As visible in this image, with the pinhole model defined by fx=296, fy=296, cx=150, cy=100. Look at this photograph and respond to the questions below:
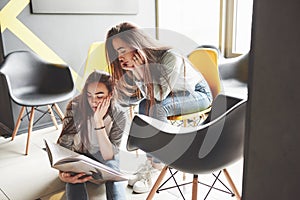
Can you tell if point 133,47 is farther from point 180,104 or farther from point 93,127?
point 180,104

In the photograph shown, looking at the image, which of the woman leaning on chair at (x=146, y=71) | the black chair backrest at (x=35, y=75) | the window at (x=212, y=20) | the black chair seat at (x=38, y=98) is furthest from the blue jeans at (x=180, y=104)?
the window at (x=212, y=20)

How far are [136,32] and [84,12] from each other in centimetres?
230

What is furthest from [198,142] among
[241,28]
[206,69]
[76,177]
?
[241,28]

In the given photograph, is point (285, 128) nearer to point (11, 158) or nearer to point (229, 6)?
point (11, 158)

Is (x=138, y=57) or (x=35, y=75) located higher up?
(x=138, y=57)

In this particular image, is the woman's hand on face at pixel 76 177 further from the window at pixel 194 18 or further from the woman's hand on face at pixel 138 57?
the window at pixel 194 18

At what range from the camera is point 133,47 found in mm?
1296

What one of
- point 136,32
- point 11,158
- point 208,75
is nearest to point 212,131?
point 136,32

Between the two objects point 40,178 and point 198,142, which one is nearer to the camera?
point 198,142

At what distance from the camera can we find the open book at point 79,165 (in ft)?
4.09

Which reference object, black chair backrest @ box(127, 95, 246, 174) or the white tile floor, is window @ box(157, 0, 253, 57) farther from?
black chair backrest @ box(127, 95, 246, 174)

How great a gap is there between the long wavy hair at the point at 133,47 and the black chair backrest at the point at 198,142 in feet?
0.65

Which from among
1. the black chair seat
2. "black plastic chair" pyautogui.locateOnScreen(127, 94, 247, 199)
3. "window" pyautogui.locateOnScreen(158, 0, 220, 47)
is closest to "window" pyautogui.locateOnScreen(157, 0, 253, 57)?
"window" pyautogui.locateOnScreen(158, 0, 220, 47)

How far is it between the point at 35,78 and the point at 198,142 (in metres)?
2.34
